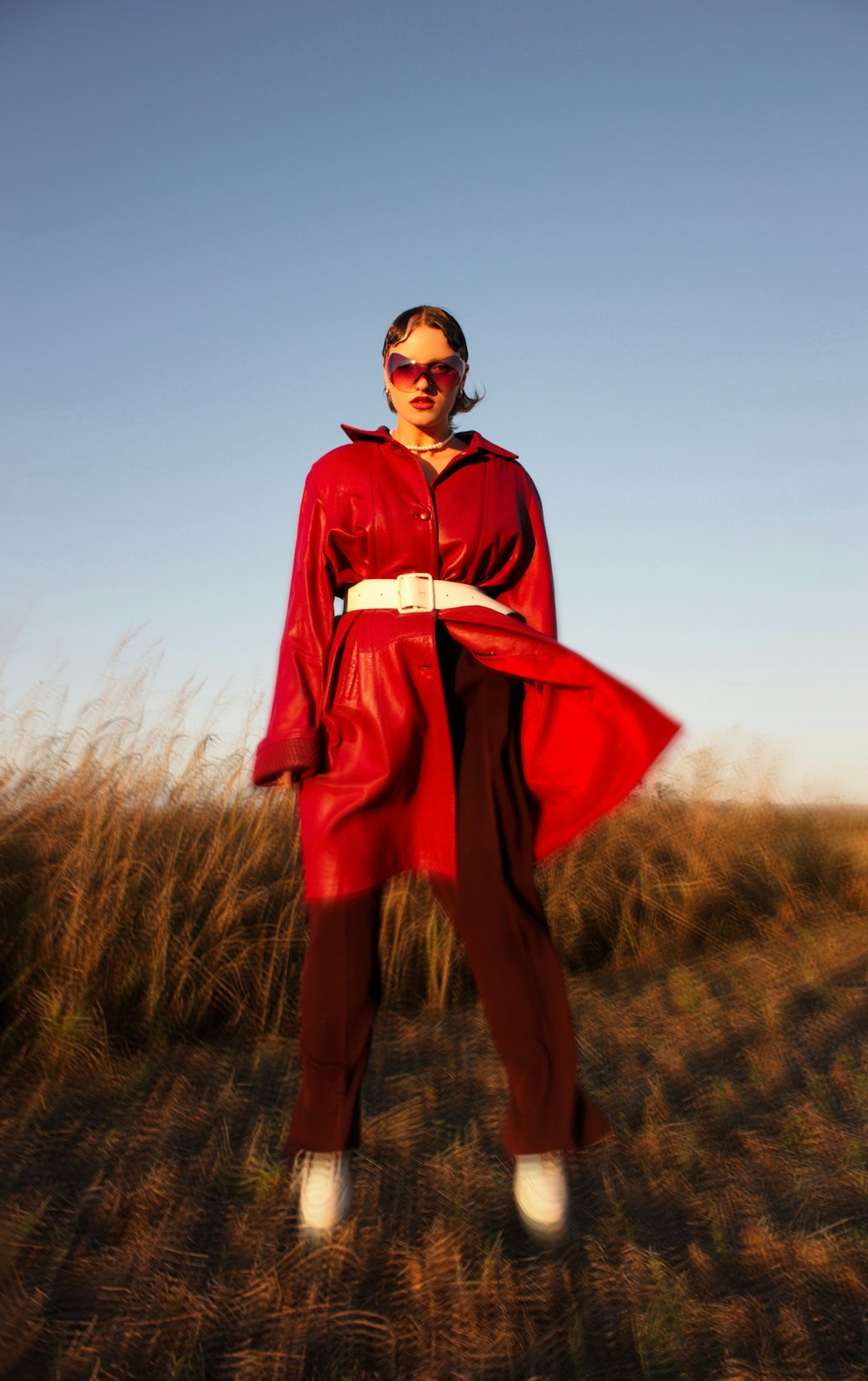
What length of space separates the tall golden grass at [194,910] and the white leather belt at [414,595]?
1.42m

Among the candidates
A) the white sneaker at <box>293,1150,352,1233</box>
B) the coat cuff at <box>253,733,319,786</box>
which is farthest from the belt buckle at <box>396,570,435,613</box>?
the white sneaker at <box>293,1150,352,1233</box>

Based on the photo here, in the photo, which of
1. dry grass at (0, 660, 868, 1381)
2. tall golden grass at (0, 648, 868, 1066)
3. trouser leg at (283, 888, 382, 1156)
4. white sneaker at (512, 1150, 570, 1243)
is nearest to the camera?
dry grass at (0, 660, 868, 1381)

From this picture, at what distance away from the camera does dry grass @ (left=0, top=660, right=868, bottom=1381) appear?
4.94 feet

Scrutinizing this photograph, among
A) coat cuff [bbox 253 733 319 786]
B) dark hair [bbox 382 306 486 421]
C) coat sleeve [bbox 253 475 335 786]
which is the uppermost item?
dark hair [bbox 382 306 486 421]

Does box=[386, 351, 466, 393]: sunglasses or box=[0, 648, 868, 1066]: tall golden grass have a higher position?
box=[386, 351, 466, 393]: sunglasses

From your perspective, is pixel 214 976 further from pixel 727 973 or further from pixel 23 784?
pixel 727 973

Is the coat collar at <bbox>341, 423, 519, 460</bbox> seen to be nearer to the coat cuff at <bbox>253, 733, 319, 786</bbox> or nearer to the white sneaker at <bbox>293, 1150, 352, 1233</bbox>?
the coat cuff at <bbox>253, 733, 319, 786</bbox>

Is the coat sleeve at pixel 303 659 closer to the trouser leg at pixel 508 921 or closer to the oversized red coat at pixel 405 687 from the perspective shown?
the oversized red coat at pixel 405 687

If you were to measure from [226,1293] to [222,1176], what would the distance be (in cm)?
50

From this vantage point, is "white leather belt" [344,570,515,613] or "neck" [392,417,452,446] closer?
"white leather belt" [344,570,515,613]

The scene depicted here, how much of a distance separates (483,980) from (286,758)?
56 cm

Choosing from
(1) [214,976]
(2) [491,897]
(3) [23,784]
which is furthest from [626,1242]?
(3) [23,784]

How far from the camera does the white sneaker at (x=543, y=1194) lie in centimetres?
184

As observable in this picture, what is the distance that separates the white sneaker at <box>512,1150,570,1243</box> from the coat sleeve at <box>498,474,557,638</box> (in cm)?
106
